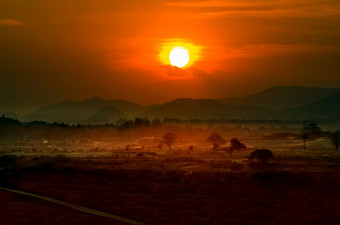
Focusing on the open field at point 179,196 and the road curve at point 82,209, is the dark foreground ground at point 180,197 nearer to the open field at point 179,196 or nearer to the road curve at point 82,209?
the open field at point 179,196

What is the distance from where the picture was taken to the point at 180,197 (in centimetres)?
4397

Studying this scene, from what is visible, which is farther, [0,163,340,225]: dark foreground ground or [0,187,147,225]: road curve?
[0,163,340,225]: dark foreground ground

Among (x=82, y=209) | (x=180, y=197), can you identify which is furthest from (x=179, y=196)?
(x=82, y=209)

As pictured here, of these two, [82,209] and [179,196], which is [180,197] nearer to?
[179,196]

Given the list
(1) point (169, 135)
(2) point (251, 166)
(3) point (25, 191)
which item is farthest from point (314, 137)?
(3) point (25, 191)

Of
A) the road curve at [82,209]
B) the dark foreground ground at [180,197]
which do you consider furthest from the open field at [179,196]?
the road curve at [82,209]

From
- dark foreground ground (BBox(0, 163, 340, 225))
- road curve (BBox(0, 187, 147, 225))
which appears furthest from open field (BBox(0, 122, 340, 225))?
road curve (BBox(0, 187, 147, 225))

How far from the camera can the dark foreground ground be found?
35531mm

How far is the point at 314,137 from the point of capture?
6255 inches

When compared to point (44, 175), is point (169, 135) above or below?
above

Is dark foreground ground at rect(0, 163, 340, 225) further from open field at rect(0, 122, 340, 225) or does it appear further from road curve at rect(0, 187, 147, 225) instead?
road curve at rect(0, 187, 147, 225)

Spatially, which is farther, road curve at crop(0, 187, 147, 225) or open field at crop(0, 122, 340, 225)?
open field at crop(0, 122, 340, 225)

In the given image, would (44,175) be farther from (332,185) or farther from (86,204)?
(332,185)

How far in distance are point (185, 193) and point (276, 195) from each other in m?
7.76
